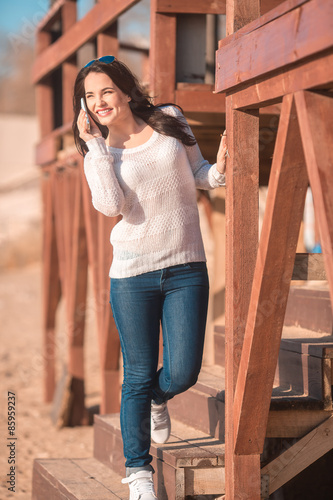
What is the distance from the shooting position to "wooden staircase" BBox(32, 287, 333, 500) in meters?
3.02

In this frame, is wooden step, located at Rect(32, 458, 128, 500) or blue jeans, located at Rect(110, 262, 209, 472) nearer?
blue jeans, located at Rect(110, 262, 209, 472)

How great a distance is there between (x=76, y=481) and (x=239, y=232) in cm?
162

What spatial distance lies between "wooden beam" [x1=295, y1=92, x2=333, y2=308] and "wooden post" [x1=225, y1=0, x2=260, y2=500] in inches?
19.4

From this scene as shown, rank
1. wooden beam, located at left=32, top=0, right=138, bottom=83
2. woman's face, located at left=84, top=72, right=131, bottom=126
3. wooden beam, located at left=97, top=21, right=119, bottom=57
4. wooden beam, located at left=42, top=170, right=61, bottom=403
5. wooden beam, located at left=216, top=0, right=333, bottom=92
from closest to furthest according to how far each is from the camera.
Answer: wooden beam, located at left=216, top=0, right=333, bottom=92 < woman's face, located at left=84, top=72, right=131, bottom=126 < wooden beam, located at left=32, top=0, right=138, bottom=83 < wooden beam, located at left=97, top=21, right=119, bottom=57 < wooden beam, located at left=42, top=170, right=61, bottom=403

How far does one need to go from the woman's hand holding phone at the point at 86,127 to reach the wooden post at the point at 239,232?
0.54m

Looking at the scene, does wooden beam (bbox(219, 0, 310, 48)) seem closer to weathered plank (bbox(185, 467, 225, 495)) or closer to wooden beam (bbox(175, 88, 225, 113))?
wooden beam (bbox(175, 88, 225, 113))

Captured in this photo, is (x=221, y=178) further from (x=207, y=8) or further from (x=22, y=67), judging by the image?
(x=22, y=67)

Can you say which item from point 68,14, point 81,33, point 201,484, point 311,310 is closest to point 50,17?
point 68,14

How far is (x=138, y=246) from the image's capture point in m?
2.78

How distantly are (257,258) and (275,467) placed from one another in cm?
98

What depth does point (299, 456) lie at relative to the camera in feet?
9.93

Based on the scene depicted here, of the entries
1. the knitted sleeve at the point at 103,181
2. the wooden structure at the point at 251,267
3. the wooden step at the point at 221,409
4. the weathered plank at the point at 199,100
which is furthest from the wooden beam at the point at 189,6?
the wooden step at the point at 221,409

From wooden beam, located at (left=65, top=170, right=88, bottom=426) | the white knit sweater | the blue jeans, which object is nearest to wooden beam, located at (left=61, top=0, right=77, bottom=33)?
wooden beam, located at (left=65, top=170, right=88, bottom=426)

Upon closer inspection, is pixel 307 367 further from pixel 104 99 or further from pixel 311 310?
pixel 104 99
